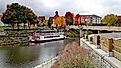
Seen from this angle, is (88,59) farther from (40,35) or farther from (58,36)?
(58,36)

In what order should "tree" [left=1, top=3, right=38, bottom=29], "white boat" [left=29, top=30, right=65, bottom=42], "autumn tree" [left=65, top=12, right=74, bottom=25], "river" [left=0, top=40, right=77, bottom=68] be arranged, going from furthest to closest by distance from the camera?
"autumn tree" [left=65, top=12, right=74, bottom=25] → "tree" [left=1, top=3, right=38, bottom=29] → "white boat" [left=29, top=30, right=65, bottom=42] → "river" [left=0, top=40, right=77, bottom=68]

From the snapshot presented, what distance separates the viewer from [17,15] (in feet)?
346

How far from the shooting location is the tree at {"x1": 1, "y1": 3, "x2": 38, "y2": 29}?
102m

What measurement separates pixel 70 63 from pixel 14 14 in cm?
9140

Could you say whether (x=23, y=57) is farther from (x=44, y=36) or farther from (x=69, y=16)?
(x=69, y=16)

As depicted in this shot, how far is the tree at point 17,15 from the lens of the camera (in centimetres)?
10214

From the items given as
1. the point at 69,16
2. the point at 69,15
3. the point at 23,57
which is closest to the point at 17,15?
the point at 23,57

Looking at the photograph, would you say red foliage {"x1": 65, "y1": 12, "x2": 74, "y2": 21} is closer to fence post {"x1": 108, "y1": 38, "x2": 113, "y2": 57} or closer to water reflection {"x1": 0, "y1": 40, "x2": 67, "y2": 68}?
water reflection {"x1": 0, "y1": 40, "x2": 67, "y2": 68}

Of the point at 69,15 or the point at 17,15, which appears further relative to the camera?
the point at 69,15

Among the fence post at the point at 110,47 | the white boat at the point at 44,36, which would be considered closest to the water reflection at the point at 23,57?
the fence post at the point at 110,47

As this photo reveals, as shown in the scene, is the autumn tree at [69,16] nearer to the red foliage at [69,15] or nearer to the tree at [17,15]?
the red foliage at [69,15]

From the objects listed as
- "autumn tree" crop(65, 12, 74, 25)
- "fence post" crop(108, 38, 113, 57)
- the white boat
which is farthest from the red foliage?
"fence post" crop(108, 38, 113, 57)

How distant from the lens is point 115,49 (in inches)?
667

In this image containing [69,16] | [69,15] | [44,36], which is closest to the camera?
[44,36]
